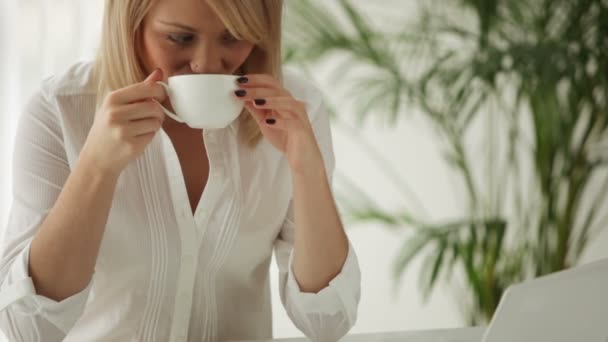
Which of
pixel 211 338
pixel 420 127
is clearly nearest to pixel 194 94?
pixel 211 338

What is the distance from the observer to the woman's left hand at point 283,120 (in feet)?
3.85

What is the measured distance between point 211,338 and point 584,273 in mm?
726

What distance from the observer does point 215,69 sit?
122 cm

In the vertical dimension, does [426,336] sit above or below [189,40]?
below

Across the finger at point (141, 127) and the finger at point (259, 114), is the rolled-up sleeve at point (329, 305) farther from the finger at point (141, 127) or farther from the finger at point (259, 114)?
the finger at point (141, 127)

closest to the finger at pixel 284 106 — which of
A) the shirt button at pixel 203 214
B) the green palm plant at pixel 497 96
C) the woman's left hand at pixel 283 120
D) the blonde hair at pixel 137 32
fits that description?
the woman's left hand at pixel 283 120

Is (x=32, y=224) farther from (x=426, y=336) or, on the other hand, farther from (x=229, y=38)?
(x=426, y=336)

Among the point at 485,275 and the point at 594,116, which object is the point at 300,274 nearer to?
the point at 485,275

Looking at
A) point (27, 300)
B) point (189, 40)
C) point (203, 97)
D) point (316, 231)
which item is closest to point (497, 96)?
point (316, 231)

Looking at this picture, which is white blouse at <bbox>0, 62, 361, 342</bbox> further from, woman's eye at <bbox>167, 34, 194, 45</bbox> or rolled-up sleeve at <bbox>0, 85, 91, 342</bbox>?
woman's eye at <bbox>167, 34, 194, 45</bbox>

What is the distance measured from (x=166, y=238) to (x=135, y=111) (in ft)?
1.01

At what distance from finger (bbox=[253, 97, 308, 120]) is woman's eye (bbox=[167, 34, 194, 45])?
150 millimetres

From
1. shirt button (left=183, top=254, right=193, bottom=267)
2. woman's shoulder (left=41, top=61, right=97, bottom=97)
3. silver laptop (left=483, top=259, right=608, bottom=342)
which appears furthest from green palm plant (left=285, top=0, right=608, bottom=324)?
silver laptop (left=483, top=259, right=608, bottom=342)

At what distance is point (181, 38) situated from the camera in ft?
4.01
